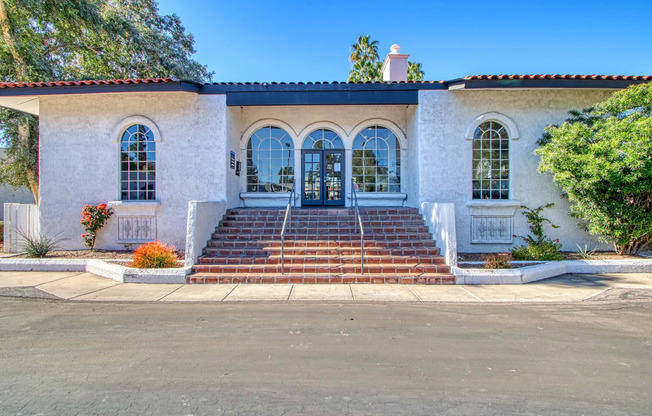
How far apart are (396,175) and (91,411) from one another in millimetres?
10359

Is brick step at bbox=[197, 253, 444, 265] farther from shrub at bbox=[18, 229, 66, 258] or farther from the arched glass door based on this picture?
shrub at bbox=[18, 229, 66, 258]

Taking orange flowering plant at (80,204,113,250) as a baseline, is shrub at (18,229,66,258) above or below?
below

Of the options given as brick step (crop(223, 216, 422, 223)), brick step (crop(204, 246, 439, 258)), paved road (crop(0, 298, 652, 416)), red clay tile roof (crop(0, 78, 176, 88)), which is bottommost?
paved road (crop(0, 298, 652, 416))

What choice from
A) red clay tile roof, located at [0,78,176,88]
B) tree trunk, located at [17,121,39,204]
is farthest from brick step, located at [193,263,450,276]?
tree trunk, located at [17,121,39,204]

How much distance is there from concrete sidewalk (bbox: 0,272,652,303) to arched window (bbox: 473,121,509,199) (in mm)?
3352

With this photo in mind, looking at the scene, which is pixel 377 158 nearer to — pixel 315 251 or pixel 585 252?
pixel 315 251

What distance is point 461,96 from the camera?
1030cm

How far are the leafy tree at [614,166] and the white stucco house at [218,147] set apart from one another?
1.04 m

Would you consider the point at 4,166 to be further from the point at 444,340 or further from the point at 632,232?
the point at 632,232

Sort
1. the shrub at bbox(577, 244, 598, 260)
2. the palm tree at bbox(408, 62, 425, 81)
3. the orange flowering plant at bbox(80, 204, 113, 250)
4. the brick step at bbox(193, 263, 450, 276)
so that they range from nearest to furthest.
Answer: the brick step at bbox(193, 263, 450, 276) → the shrub at bbox(577, 244, 598, 260) → the orange flowering plant at bbox(80, 204, 113, 250) → the palm tree at bbox(408, 62, 425, 81)

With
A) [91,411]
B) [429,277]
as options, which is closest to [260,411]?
[91,411]

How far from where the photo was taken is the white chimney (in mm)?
11883

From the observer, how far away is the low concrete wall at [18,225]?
34.5ft

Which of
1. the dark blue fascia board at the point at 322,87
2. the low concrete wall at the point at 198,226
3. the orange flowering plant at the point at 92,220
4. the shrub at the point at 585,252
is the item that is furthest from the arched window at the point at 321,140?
the shrub at the point at 585,252
